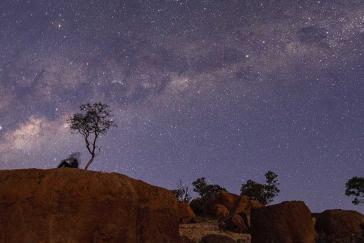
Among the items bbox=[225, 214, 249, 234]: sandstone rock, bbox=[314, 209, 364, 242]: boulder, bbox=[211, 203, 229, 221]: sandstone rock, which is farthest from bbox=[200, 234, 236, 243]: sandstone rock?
bbox=[211, 203, 229, 221]: sandstone rock

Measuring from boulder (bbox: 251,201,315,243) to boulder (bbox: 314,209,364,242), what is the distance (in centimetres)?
382

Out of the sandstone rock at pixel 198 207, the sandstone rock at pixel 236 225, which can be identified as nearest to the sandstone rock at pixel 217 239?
the sandstone rock at pixel 236 225

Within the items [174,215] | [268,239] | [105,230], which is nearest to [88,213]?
[105,230]

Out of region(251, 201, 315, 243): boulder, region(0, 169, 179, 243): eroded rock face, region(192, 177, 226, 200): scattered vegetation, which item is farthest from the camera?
region(192, 177, 226, 200): scattered vegetation

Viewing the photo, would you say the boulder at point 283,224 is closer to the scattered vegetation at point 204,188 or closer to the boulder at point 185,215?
the boulder at point 185,215

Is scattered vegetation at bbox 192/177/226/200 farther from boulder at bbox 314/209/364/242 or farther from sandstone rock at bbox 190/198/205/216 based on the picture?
boulder at bbox 314/209/364/242

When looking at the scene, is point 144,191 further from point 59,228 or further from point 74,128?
point 74,128

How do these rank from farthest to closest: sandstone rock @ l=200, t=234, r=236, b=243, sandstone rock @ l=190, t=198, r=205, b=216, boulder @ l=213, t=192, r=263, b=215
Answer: sandstone rock @ l=190, t=198, r=205, b=216
boulder @ l=213, t=192, r=263, b=215
sandstone rock @ l=200, t=234, r=236, b=243

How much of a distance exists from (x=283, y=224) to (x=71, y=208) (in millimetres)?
9075

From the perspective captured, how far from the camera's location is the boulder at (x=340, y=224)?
22.0 meters

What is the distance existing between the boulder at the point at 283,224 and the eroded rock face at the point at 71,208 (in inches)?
247

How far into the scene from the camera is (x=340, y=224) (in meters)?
22.4

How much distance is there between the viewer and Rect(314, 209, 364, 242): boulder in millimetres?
21955

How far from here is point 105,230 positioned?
12453 mm
